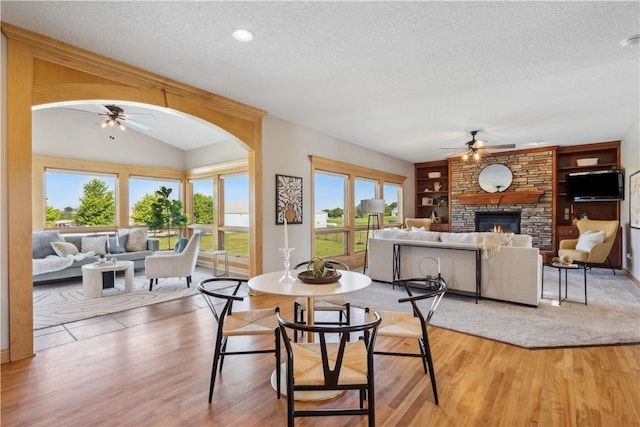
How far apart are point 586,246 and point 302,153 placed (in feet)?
18.5

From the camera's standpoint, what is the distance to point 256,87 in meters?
3.74

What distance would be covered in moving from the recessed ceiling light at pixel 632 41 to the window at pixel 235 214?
568cm

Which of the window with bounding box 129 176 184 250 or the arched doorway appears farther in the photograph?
the window with bounding box 129 176 184 250

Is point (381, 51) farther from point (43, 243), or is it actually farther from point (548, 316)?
point (43, 243)

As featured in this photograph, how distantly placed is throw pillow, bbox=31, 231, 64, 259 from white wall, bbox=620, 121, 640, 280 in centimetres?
984

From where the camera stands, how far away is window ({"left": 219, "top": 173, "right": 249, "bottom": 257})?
6.60m

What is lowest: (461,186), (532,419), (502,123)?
(532,419)

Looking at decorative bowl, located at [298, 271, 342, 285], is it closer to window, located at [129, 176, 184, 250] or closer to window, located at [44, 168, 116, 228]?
window, located at [129, 176, 184, 250]

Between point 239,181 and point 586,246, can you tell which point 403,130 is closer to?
point 239,181

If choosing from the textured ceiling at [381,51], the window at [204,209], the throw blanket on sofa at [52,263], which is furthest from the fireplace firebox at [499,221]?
the throw blanket on sofa at [52,263]

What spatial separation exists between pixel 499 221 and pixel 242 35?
25.4ft

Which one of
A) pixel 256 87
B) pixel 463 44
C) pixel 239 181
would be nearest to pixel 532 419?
pixel 463 44

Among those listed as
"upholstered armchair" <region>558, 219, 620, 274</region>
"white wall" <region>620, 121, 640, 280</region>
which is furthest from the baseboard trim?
"upholstered armchair" <region>558, 219, 620, 274</region>

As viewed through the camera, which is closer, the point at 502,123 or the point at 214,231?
the point at 502,123
